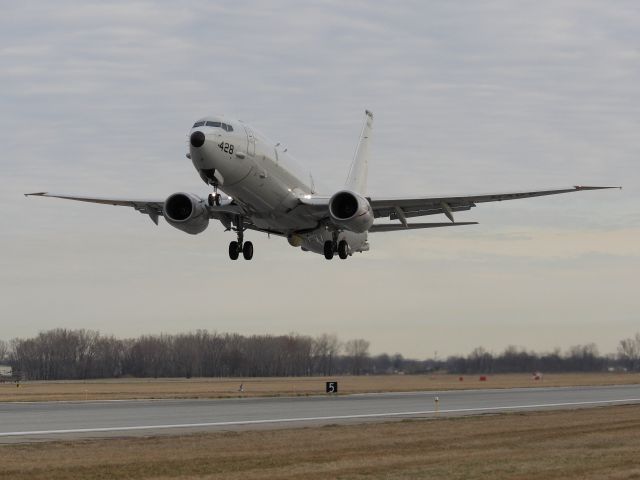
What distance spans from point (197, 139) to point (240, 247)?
42.3 ft

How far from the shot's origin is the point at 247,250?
5334 centimetres

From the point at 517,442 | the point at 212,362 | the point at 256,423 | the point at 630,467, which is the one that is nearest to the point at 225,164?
the point at 256,423

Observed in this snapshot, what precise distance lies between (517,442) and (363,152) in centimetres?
3889

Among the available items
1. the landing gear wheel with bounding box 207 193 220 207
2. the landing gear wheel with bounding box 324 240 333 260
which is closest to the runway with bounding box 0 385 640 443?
the landing gear wheel with bounding box 324 240 333 260

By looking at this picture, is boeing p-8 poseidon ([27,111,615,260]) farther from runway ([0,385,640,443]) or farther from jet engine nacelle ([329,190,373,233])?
runway ([0,385,640,443])

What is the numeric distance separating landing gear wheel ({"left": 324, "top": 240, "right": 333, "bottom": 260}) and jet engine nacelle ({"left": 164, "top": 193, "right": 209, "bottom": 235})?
7.97m

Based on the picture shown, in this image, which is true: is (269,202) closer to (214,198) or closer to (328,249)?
(214,198)

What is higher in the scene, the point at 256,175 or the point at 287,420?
the point at 256,175

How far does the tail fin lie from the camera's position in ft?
221

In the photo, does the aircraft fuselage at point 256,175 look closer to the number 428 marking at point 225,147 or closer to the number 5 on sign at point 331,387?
the number 428 marking at point 225,147

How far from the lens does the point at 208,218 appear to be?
5062 centimetres

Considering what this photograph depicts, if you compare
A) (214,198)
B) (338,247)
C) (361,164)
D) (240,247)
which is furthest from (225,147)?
(361,164)

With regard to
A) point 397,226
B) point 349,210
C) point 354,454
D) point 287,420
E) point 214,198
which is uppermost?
point 397,226

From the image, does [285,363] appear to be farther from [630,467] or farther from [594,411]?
[630,467]
